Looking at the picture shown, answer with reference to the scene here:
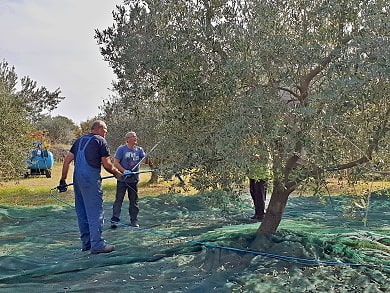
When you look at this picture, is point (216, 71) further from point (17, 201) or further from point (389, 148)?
point (17, 201)

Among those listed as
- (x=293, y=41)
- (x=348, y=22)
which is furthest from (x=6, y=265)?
(x=348, y=22)

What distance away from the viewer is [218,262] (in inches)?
257

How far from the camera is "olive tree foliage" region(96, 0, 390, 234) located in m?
5.31

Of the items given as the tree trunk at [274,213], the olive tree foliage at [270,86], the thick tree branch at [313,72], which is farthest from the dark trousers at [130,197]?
the thick tree branch at [313,72]

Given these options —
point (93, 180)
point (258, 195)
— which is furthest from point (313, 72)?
point (258, 195)

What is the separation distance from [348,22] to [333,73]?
656 millimetres

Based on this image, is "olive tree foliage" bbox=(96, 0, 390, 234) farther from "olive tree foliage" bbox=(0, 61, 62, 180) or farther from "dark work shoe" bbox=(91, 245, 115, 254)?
"olive tree foliage" bbox=(0, 61, 62, 180)

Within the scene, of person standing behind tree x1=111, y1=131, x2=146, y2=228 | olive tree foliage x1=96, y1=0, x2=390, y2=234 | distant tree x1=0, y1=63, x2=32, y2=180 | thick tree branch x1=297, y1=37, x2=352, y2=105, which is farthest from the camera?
distant tree x1=0, y1=63, x2=32, y2=180

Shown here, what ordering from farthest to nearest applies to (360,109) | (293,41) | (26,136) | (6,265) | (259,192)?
(26,136), (259,192), (6,265), (293,41), (360,109)

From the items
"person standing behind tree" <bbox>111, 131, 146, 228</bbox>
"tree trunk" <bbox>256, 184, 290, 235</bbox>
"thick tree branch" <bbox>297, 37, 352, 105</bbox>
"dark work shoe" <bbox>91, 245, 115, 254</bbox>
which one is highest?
"thick tree branch" <bbox>297, 37, 352, 105</bbox>

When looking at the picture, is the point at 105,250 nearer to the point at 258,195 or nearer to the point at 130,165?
the point at 130,165

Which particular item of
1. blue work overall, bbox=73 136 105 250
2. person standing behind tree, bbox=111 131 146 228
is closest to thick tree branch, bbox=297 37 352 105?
blue work overall, bbox=73 136 105 250

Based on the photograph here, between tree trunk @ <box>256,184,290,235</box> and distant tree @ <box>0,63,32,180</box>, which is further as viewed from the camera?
distant tree @ <box>0,63,32,180</box>

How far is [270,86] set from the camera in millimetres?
6090
